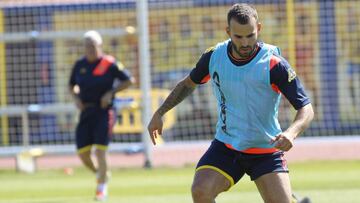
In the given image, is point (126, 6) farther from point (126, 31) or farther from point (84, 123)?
point (84, 123)

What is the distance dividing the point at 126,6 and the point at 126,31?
192 cm

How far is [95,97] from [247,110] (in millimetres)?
6727

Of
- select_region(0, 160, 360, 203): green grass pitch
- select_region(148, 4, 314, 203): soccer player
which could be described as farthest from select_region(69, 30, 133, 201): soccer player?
select_region(148, 4, 314, 203): soccer player

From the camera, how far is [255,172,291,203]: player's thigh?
25.2 feet

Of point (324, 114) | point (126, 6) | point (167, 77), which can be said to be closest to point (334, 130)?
point (324, 114)

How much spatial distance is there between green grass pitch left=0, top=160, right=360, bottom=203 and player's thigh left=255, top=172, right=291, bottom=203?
4039 millimetres

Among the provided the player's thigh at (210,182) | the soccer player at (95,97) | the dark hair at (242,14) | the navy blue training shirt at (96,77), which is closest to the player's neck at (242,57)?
the dark hair at (242,14)

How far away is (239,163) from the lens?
26.2 ft

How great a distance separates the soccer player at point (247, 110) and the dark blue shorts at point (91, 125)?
243 inches

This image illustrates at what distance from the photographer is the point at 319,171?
16.6 metres

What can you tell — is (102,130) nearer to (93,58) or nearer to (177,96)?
(93,58)

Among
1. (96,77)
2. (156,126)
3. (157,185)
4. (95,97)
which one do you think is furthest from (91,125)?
(156,126)

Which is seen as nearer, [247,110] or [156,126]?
[247,110]

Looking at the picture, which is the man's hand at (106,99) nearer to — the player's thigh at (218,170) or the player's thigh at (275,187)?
the player's thigh at (218,170)
